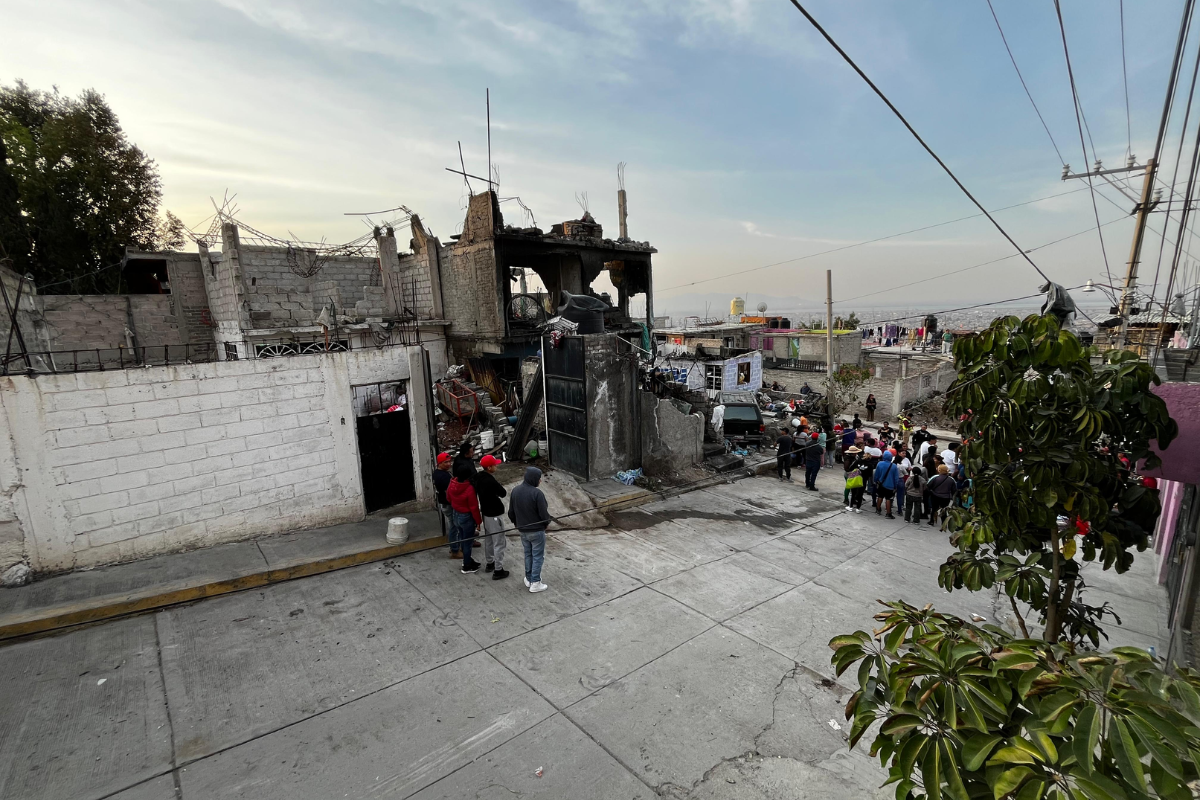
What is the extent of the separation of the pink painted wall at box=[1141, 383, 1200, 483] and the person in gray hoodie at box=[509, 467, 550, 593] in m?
5.36

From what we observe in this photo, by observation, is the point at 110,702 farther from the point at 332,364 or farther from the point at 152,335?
the point at 152,335

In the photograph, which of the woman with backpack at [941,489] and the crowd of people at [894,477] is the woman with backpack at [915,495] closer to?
the crowd of people at [894,477]

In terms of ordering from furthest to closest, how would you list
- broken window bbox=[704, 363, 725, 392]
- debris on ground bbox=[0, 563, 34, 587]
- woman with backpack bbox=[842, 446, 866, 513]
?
broken window bbox=[704, 363, 725, 392] < woman with backpack bbox=[842, 446, 866, 513] < debris on ground bbox=[0, 563, 34, 587]

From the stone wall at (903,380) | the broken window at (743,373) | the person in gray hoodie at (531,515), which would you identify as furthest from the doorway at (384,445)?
the stone wall at (903,380)

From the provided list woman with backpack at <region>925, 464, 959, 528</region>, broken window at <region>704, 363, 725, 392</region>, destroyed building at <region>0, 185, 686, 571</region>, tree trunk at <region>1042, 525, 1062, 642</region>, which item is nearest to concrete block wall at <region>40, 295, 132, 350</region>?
destroyed building at <region>0, 185, 686, 571</region>

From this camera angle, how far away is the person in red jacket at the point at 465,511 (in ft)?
21.3

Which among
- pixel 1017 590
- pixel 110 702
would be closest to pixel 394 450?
pixel 110 702

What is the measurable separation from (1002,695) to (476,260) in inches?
678

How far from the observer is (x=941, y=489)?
9039 millimetres

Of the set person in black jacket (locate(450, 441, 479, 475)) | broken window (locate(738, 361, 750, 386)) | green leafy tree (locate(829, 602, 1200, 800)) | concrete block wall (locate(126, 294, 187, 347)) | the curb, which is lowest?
the curb

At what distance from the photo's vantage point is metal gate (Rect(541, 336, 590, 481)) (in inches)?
409

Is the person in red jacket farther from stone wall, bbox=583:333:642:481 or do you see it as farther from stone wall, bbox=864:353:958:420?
stone wall, bbox=864:353:958:420

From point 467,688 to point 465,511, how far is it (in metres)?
2.29

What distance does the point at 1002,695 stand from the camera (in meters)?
1.76
